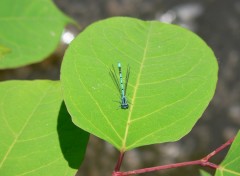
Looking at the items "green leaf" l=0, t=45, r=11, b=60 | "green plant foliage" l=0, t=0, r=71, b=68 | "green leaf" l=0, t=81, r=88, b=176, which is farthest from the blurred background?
"green leaf" l=0, t=81, r=88, b=176

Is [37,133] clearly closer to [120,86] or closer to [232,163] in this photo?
[120,86]

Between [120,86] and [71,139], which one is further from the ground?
[120,86]

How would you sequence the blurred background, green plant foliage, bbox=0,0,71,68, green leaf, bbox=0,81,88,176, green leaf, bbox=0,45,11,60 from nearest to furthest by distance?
green leaf, bbox=0,81,88,176
green leaf, bbox=0,45,11,60
green plant foliage, bbox=0,0,71,68
the blurred background

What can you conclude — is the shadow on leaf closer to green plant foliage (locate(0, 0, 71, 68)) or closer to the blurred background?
green plant foliage (locate(0, 0, 71, 68))

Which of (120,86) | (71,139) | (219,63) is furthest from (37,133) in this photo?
(219,63)

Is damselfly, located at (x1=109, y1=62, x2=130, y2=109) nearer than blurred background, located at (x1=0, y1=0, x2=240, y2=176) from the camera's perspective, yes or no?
Yes

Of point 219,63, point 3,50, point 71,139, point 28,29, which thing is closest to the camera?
point 71,139

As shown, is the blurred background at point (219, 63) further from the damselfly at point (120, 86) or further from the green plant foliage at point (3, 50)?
the damselfly at point (120, 86)

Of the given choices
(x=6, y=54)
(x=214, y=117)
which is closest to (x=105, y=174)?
(x=214, y=117)
